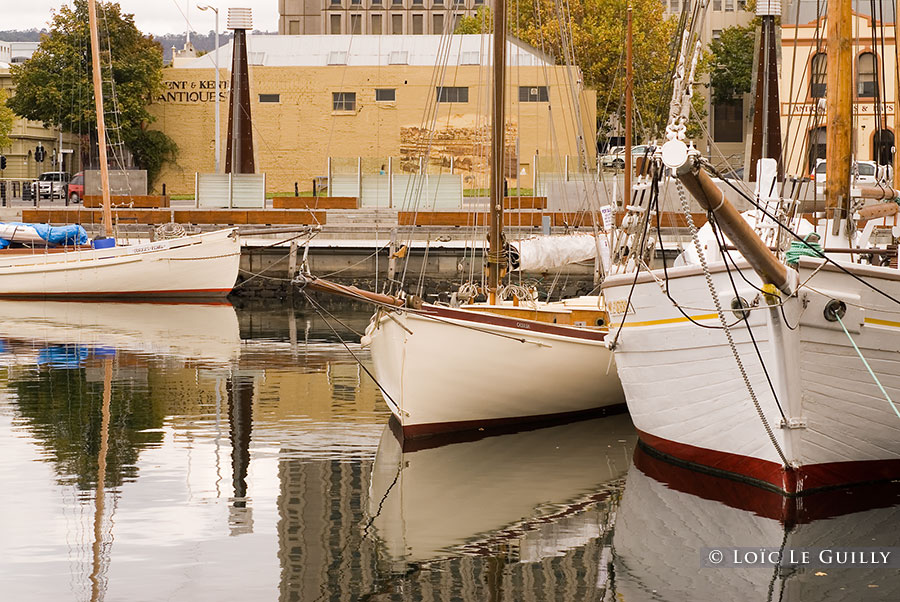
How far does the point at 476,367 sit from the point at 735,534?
4.59 m

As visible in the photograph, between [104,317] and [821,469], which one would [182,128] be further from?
[821,469]

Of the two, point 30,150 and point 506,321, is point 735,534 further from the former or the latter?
point 30,150

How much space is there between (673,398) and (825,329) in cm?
204

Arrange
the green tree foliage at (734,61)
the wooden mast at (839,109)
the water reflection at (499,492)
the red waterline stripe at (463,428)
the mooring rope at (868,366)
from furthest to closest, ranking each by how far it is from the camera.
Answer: the green tree foliage at (734,61)
the red waterline stripe at (463,428)
the wooden mast at (839,109)
the mooring rope at (868,366)
the water reflection at (499,492)

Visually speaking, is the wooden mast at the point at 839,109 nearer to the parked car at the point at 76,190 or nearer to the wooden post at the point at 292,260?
the wooden post at the point at 292,260

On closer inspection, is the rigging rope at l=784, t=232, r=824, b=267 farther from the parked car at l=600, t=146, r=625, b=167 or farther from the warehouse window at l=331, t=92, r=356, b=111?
the warehouse window at l=331, t=92, r=356, b=111

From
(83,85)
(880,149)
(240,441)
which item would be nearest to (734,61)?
(83,85)

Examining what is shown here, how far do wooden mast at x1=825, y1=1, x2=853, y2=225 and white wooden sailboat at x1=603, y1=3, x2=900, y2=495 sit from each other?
0.02m

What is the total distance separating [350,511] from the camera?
40.5ft

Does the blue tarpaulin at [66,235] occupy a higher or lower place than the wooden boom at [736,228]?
lower

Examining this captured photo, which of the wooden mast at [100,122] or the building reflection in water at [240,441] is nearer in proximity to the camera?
the building reflection in water at [240,441]

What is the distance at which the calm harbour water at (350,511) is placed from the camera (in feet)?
33.1

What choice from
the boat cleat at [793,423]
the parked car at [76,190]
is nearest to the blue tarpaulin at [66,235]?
the parked car at [76,190]

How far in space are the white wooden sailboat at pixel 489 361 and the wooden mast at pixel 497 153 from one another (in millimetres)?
25
